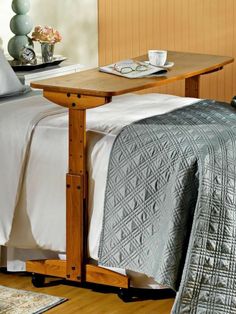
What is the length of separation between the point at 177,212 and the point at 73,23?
3614 mm

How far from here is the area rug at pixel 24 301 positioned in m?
3.68

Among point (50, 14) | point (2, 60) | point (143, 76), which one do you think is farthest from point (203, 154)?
point (50, 14)

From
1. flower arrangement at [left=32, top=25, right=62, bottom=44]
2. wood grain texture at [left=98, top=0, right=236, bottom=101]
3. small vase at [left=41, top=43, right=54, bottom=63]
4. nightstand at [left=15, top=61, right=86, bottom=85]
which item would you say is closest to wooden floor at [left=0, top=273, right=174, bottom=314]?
nightstand at [left=15, top=61, right=86, bottom=85]

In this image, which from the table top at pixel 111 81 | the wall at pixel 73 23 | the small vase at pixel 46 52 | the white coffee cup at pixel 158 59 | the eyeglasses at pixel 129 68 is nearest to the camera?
the table top at pixel 111 81

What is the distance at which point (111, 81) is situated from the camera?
3871 mm

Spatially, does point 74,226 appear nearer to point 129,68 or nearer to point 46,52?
point 129,68

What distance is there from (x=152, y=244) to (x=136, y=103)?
2.99ft

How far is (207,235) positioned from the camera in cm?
350

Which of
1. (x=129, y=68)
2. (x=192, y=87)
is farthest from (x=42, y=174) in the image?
(x=192, y=87)

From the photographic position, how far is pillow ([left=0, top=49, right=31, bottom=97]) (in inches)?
180

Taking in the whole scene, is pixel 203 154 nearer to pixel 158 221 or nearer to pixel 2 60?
pixel 158 221

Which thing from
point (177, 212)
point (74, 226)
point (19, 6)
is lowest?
point (74, 226)

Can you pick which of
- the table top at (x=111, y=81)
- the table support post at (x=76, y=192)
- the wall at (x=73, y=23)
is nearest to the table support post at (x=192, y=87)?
the table top at (x=111, y=81)

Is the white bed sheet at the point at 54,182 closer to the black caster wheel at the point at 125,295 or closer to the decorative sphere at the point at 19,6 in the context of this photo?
the black caster wheel at the point at 125,295
